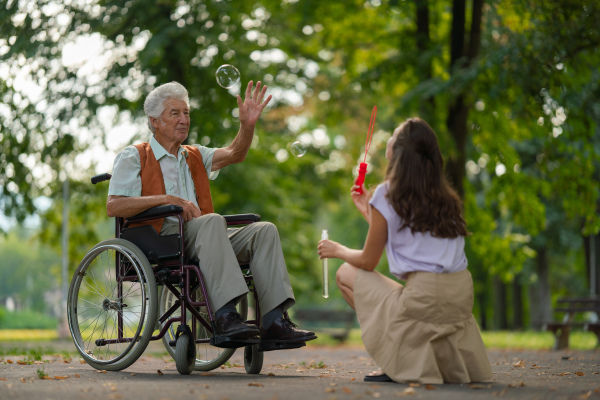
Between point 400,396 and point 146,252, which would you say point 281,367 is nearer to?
point 146,252

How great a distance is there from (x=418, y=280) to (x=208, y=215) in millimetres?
1318

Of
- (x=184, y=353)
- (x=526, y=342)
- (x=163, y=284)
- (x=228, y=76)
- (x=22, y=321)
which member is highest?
(x=228, y=76)

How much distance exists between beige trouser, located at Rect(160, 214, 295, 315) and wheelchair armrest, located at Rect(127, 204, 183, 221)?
149mm

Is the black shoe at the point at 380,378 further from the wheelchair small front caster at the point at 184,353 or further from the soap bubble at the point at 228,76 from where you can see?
the soap bubble at the point at 228,76

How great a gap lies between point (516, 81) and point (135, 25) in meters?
5.22

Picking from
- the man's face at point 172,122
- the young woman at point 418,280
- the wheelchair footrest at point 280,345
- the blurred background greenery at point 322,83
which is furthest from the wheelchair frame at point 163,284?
the blurred background greenery at point 322,83

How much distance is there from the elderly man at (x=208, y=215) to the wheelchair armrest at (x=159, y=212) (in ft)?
0.14

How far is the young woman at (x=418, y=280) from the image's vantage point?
4.07 m

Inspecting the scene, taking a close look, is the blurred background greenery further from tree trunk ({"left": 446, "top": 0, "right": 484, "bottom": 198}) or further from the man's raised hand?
the man's raised hand

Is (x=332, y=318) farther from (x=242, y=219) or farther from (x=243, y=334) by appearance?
(x=243, y=334)

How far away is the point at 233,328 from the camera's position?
4.40 m

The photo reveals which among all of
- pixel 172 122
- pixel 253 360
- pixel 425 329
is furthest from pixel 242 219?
pixel 425 329

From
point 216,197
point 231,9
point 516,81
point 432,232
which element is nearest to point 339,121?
point 216,197

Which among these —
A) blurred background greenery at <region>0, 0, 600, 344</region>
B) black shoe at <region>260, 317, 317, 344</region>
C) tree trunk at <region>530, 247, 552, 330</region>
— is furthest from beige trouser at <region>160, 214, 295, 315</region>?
tree trunk at <region>530, 247, 552, 330</region>
